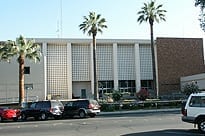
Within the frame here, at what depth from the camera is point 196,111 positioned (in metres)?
17.0

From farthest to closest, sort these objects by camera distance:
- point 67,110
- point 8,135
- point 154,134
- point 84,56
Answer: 1. point 84,56
2. point 67,110
3. point 8,135
4. point 154,134

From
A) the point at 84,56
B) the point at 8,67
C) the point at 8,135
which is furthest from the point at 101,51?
the point at 8,135

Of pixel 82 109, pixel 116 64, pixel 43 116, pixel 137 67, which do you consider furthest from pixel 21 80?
pixel 137 67

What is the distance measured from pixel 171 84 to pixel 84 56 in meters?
17.4

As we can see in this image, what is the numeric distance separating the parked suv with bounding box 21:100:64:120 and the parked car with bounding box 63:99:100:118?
627 mm

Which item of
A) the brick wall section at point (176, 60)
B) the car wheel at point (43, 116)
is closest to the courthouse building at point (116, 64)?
the brick wall section at point (176, 60)

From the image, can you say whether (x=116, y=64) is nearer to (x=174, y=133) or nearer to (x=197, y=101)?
(x=197, y=101)

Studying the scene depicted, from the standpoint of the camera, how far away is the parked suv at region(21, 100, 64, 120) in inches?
1260

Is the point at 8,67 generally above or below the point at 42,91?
above

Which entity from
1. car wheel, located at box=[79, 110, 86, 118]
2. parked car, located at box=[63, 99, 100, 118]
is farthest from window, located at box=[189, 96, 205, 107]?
car wheel, located at box=[79, 110, 86, 118]

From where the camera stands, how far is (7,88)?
5841 centimetres

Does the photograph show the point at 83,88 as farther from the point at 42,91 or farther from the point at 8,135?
the point at 8,135

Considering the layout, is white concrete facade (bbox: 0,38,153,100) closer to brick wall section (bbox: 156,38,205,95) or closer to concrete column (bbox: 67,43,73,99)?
concrete column (bbox: 67,43,73,99)

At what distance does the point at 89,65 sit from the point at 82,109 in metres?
40.9
